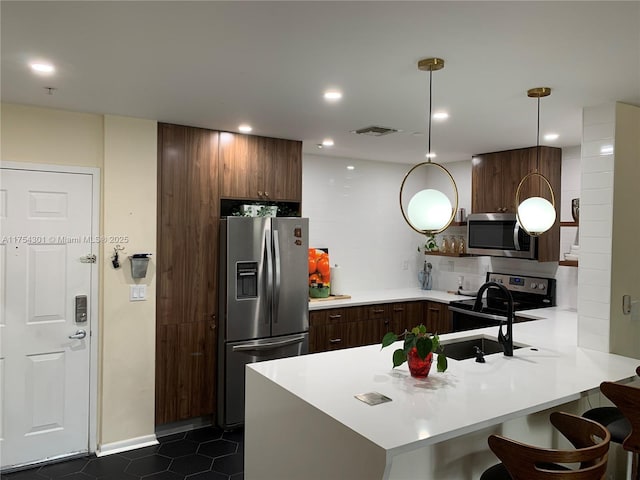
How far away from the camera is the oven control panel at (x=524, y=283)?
4797mm

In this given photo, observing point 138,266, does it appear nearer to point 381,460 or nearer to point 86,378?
point 86,378

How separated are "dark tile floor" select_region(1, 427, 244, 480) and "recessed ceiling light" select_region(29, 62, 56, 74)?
251 cm

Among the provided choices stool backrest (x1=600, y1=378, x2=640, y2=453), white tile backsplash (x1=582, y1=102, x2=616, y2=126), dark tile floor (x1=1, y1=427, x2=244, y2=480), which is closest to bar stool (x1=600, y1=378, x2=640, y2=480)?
stool backrest (x1=600, y1=378, x2=640, y2=453)

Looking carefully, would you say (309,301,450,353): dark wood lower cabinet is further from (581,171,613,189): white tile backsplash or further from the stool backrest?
the stool backrest

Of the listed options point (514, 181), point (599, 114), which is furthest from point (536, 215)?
point (514, 181)

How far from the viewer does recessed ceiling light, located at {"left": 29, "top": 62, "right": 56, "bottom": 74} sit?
8.07 feet

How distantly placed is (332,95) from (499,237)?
261 centimetres

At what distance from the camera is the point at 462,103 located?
3078mm

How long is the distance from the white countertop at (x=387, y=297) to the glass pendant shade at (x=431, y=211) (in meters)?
2.34

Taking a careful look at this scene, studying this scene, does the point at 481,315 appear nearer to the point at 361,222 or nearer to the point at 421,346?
the point at 361,222

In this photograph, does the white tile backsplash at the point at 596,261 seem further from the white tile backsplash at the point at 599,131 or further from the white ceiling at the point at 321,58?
the white ceiling at the point at 321,58

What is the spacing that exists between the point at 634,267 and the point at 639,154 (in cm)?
73

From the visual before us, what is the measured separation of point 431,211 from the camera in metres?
2.34

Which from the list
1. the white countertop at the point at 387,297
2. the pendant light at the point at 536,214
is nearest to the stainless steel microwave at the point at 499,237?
the white countertop at the point at 387,297
